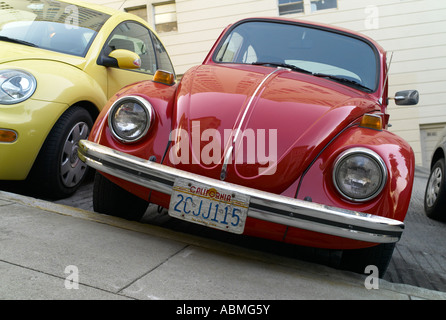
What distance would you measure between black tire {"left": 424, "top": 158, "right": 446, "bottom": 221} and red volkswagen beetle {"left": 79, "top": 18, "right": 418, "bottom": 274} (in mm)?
2133

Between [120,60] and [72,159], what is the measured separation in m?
1.10

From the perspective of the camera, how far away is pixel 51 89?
10.7ft

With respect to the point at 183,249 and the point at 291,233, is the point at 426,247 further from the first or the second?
the point at 183,249

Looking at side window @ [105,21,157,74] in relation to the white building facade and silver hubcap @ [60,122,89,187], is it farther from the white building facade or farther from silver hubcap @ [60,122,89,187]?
the white building facade

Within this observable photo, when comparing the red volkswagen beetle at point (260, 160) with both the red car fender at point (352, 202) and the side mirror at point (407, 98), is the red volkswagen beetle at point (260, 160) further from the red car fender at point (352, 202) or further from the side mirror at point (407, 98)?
the side mirror at point (407, 98)

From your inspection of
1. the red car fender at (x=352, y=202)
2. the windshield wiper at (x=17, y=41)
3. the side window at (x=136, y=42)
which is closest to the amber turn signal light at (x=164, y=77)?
the red car fender at (x=352, y=202)

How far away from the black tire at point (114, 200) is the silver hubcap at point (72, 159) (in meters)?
0.68

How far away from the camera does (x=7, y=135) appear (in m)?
3.01

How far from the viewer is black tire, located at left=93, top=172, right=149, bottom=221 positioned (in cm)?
282

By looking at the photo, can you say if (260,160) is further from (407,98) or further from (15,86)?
(15,86)

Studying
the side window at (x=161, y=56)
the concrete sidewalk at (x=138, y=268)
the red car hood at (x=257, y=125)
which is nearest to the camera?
the concrete sidewalk at (x=138, y=268)

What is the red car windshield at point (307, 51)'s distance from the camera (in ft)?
11.2

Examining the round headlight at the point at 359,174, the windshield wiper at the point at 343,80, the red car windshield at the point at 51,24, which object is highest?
the red car windshield at the point at 51,24
